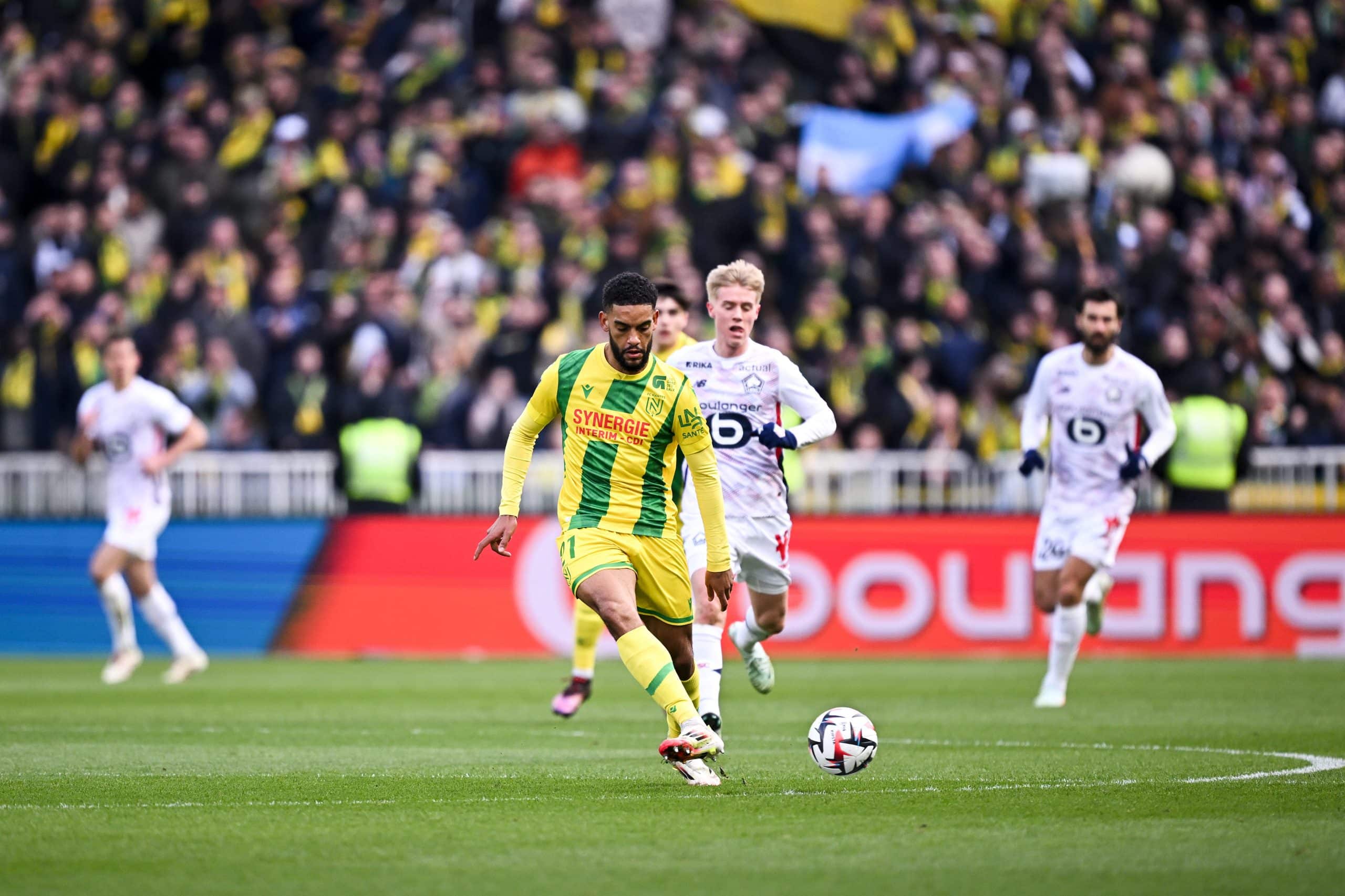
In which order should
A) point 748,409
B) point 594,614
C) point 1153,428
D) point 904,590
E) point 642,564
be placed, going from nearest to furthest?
point 642,564
point 748,409
point 594,614
point 1153,428
point 904,590

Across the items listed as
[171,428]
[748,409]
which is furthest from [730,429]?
[171,428]

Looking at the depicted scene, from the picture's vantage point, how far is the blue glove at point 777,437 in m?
10.2

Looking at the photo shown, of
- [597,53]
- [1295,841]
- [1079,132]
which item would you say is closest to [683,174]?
[597,53]

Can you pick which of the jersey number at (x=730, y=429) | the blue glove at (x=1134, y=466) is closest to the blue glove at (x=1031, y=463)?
the blue glove at (x=1134, y=466)

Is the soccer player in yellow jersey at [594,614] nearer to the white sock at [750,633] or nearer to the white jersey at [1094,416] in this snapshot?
the white sock at [750,633]

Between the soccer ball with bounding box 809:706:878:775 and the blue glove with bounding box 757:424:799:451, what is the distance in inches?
72.7

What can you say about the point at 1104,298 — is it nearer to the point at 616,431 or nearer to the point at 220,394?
the point at 616,431

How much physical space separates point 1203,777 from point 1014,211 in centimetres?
1292

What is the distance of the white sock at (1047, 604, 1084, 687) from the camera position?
541 inches

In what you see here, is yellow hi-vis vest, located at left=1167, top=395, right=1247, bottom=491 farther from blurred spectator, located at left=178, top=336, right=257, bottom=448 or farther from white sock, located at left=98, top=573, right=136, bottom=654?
white sock, located at left=98, top=573, right=136, bottom=654

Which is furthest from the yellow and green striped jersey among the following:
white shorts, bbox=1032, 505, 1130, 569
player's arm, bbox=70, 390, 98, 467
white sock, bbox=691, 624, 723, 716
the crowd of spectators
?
the crowd of spectators

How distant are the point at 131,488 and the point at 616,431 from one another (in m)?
8.92

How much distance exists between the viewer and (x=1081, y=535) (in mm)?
13727

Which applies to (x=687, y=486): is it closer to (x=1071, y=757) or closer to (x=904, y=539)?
(x=1071, y=757)
